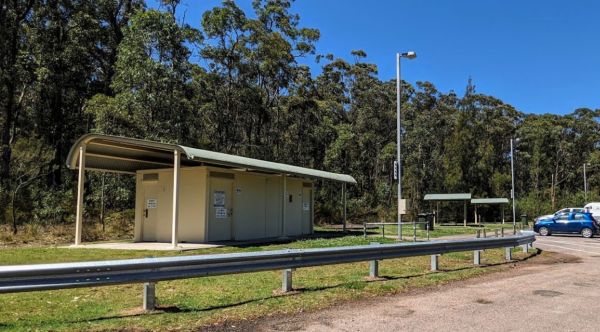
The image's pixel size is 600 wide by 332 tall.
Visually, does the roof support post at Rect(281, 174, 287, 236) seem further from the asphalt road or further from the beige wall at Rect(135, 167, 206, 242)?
the asphalt road

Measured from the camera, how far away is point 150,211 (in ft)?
68.1

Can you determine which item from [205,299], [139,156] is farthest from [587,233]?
[205,299]

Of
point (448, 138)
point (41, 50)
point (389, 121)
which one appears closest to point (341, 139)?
point (389, 121)

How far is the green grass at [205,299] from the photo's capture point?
6641mm

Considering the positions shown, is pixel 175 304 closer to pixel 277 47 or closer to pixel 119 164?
pixel 119 164

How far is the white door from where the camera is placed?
1009 inches

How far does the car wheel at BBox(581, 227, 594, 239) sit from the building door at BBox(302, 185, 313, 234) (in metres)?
16.0

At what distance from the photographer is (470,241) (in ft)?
42.0

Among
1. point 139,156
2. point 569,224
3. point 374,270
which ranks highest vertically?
point 139,156

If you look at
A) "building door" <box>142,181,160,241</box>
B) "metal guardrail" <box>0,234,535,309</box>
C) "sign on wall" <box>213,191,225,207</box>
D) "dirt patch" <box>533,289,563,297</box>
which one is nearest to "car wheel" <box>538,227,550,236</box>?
"sign on wall" <box>213,191,225,207</box>

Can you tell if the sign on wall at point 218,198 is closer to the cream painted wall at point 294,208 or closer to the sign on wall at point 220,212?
the sign on wall at point 220,212

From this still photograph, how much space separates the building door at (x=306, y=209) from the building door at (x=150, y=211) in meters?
7.68

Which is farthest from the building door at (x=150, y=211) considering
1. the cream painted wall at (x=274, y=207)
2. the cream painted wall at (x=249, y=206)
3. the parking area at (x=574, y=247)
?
the parking area at (x=574, y=247)

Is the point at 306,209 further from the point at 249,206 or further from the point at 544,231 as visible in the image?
the point at 544,231
